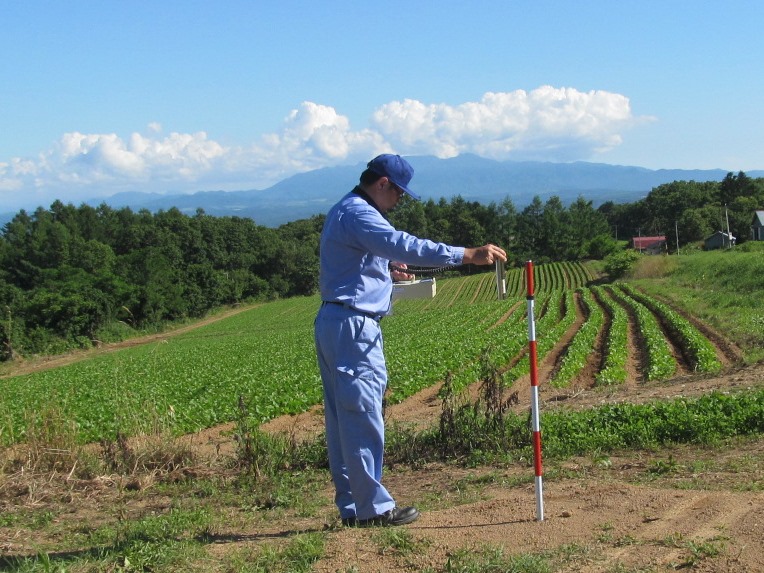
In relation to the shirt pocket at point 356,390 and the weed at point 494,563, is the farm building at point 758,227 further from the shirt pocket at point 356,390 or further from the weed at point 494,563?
the weed at point 494,563

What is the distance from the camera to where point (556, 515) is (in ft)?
13.1

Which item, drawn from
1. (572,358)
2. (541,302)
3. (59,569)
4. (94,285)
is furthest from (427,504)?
(94,285)

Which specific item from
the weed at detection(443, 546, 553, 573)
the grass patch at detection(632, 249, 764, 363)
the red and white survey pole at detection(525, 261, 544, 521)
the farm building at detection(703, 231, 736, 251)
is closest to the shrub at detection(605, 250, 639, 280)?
the grass patch at detection(632, 249, 764, 363)

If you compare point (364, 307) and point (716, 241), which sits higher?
point (364, 307)

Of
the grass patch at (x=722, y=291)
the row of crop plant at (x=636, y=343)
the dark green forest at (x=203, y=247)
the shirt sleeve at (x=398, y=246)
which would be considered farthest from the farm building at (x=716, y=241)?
the shirt sleeve at (x=398, y=246)

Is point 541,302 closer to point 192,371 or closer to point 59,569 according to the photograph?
point 192,371

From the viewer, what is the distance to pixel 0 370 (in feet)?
129

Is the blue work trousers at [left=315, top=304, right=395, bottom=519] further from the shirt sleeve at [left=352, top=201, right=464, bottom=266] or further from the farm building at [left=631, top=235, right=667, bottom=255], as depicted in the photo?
the farm building at [left=631, top=235, right=667, bottom=255]

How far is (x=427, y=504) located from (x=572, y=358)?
40.7ft

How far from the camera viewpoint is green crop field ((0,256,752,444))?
443 inches

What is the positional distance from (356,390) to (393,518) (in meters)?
0.77

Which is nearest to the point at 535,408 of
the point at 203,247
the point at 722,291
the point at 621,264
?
the point at 722,291

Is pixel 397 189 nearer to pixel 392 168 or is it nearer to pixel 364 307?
pixel 392 168

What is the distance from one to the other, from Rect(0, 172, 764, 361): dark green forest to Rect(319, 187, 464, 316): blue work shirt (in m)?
53.8
